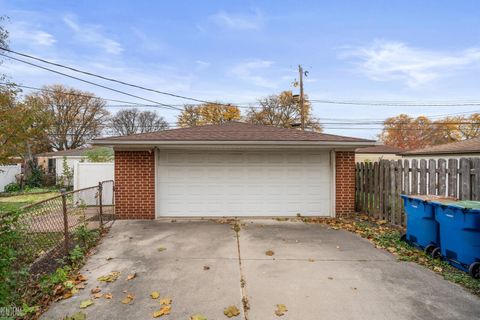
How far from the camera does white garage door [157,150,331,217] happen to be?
8422 millimetres

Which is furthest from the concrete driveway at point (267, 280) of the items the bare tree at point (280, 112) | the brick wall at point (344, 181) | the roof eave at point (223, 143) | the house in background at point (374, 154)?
the bare tree at point (280, 112)

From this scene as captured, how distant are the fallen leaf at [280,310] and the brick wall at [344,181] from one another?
5.70 m

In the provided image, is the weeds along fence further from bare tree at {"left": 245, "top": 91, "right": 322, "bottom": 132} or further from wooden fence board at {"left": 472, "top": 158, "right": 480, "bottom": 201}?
bare tree at {"left": 245, "top": 91, "right": 322, "bottom": 132}

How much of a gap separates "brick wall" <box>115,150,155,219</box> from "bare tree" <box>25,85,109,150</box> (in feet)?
100

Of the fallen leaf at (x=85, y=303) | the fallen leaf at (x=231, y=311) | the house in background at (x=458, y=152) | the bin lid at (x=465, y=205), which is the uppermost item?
the house in background at (x=458, y=152)

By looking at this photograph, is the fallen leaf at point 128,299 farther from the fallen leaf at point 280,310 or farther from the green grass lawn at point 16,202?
the green grass lawn at point 16,202

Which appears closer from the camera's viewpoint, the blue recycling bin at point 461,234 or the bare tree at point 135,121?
the blue recycling bin at point 461,234

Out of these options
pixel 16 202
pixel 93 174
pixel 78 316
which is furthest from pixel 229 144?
pixel 16 202

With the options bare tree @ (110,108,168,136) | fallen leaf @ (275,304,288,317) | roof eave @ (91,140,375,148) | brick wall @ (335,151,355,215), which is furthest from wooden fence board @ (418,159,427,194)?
bare tree @ (110,108,168,136)

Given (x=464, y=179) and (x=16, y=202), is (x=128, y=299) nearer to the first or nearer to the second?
(x=464, y=179)

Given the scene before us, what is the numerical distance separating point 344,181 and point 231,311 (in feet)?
20.5

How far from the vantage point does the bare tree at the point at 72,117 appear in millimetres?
35541

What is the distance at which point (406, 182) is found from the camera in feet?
22.4

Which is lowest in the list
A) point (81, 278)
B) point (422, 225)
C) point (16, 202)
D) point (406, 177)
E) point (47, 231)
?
point (16, 202)
